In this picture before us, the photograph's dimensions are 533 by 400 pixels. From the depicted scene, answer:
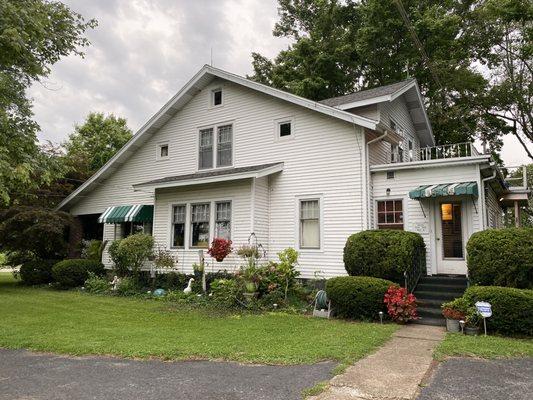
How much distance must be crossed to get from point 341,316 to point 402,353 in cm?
328

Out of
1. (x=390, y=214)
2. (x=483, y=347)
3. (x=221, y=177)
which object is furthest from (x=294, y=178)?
(x=483, y=347)

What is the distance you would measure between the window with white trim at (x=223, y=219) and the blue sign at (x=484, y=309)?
26.8ft

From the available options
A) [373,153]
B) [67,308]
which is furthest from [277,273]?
[67,308]

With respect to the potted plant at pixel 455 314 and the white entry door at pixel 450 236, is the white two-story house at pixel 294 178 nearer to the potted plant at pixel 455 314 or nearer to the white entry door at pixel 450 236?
the white entry door at pixel 450 236

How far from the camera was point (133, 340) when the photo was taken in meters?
7.57

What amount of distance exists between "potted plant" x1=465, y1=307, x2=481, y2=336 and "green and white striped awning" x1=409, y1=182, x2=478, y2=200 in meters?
3.65

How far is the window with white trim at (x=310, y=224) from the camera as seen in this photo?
13227mm

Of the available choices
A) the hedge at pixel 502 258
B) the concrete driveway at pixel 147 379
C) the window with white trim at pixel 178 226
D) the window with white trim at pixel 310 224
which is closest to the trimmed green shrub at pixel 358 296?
the hedge at pixel 502 258

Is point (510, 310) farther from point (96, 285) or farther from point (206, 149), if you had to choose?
point (96, 285)

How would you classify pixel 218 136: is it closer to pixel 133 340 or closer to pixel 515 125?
pixel 133 340

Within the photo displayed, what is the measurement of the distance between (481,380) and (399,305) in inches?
150

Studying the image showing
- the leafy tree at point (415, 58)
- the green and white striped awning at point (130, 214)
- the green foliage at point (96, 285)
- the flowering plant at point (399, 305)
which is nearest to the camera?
the flowering plant at point (399, 305)

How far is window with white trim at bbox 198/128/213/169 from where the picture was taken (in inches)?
619

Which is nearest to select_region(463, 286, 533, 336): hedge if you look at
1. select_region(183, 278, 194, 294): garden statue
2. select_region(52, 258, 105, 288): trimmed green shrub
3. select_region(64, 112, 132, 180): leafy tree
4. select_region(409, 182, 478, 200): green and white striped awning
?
select_region(409, 182, 478, 200): green and white striped awning
